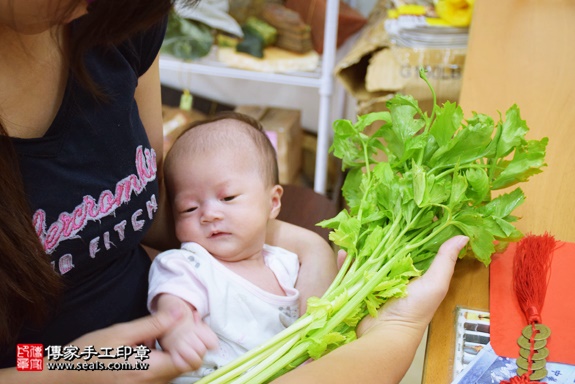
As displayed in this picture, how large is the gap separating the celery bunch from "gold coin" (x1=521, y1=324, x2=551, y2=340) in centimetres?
13

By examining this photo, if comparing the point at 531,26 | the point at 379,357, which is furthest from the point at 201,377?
the point at 531,26

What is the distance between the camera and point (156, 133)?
127 centimetres

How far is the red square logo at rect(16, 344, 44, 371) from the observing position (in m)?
0.93

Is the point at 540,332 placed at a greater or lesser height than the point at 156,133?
lesser

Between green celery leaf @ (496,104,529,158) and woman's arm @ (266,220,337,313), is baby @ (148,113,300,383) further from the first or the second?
green celery leaf @ (496,104,529,158)

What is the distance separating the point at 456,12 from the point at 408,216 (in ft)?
4.78

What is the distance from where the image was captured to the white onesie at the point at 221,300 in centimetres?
110

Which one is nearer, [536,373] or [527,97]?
[536,373]

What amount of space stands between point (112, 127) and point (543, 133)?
854 mm

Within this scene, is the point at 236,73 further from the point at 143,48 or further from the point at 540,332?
the point at 540,332

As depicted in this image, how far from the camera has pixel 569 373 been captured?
0.88 m

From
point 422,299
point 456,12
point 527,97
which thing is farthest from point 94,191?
point 456,12

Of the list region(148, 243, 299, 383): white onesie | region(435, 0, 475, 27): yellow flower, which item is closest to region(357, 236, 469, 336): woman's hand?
region(148, 243, 299, 383): white onesie

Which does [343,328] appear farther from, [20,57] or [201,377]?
[20,57]
